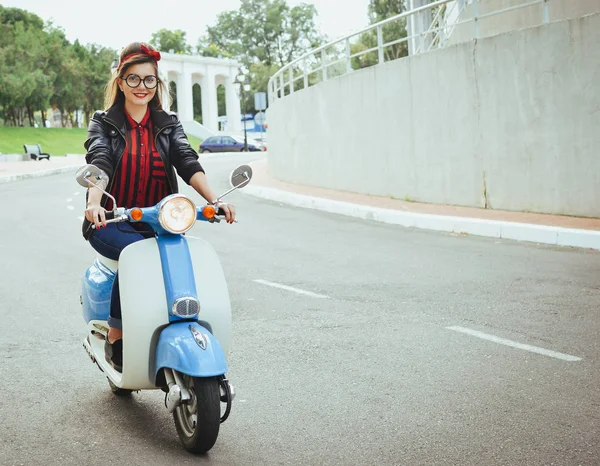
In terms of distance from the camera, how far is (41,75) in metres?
68.7

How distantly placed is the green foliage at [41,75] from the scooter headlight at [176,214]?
63.2m

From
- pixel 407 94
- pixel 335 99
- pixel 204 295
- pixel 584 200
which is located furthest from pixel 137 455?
pixel 335 99

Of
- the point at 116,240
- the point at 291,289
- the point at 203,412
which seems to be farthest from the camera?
the point at 291,289

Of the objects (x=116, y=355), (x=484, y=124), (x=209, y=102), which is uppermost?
(x=209, y=102)

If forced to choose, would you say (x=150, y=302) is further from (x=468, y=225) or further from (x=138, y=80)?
(x=468, y=225)

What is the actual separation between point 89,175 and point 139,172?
0.63 meters

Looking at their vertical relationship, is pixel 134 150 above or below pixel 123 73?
below

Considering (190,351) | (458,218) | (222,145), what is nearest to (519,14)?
(458,218)

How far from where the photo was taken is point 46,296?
830 centimetres

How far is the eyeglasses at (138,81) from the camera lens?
4578mm

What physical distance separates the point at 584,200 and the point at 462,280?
4.45 meters

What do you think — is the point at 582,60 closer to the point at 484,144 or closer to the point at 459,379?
the point at 484,144

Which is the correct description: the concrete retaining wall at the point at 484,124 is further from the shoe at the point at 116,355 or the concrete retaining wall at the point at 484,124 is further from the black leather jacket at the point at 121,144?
the shoe at the point at 116,355

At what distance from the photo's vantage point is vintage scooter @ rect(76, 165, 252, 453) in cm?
387
